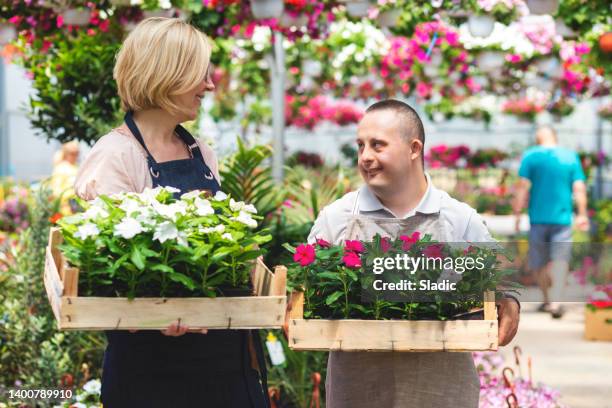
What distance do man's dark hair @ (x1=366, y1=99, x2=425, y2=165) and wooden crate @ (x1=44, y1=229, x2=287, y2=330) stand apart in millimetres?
560

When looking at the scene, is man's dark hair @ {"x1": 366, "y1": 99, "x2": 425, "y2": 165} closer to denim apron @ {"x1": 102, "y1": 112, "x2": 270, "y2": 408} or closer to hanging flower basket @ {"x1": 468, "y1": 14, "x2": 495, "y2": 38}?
denim apron @ {"x1": 102, "y1": 112, "x2": 270, "y2": 408}

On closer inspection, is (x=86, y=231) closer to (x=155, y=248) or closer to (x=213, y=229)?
(x=155, y=248)

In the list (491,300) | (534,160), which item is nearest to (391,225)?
(491,300)

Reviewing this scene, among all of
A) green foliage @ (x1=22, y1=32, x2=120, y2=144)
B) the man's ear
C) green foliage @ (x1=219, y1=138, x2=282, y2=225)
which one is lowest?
the man's ear

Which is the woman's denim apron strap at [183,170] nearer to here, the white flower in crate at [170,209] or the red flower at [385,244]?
the white flower in crate at [170,209]

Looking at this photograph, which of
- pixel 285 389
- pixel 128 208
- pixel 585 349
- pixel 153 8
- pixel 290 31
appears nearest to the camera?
pixel 128 208

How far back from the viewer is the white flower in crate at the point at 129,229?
7.23 ft

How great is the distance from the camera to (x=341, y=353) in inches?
105

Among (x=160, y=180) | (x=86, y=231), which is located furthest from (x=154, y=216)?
(x=160, y=180)

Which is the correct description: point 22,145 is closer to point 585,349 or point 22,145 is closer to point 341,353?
point 585,349

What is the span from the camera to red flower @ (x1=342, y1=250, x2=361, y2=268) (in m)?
2.40

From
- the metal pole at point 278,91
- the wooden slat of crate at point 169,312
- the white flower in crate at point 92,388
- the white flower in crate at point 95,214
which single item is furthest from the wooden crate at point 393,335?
the metal pole at point 278,91

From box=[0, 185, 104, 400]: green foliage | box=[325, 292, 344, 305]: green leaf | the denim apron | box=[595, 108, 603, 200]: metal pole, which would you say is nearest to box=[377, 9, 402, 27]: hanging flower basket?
box=[0, 185, 104, 400]: green foliage

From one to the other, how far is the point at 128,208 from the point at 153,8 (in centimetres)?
354
